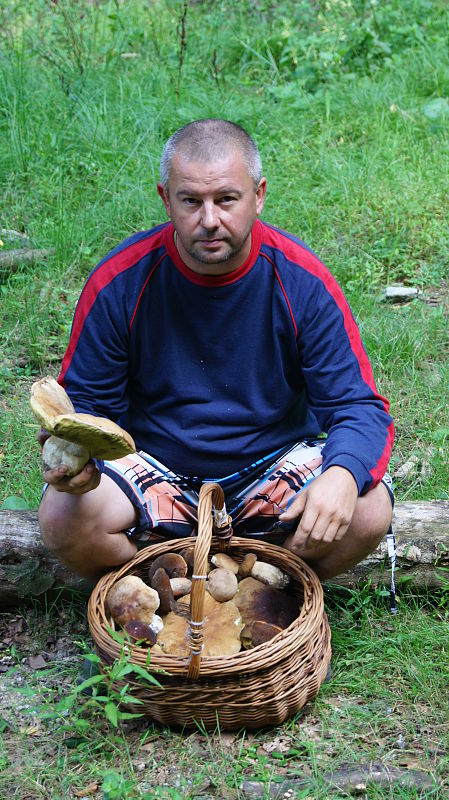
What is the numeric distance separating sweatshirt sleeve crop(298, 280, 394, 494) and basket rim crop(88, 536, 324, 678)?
399 mm

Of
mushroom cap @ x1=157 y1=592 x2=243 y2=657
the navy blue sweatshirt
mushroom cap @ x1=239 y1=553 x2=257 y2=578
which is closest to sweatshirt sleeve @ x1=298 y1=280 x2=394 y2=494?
the navy blue sweatshirt

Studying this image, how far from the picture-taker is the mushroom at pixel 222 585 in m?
2.71

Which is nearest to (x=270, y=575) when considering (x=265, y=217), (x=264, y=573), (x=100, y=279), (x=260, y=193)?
(x=264, y=573)

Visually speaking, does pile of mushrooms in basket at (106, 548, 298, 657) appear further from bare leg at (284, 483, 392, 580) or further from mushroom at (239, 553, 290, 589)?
bare leg at (284, 483, 392, 580)

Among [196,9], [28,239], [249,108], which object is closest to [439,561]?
[28,239]

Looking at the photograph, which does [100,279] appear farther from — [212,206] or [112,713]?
[112,713]

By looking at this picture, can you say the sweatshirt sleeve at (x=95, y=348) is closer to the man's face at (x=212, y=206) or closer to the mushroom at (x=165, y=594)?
the man's face at (x=212, y=206)

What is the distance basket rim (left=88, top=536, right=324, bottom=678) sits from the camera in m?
2.36

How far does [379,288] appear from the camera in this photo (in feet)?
15.6

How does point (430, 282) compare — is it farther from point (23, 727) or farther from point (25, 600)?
point (23, 727)

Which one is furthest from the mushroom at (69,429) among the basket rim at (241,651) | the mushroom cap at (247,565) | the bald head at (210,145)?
the bald head at (210,145)

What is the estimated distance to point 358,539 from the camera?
2725 millimetres

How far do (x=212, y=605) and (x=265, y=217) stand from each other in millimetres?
2822

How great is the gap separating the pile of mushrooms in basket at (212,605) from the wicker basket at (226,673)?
0.08m
